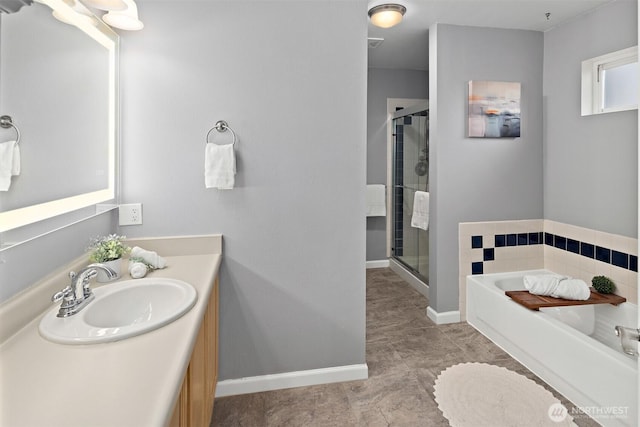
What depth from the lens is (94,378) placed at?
2.76 ft

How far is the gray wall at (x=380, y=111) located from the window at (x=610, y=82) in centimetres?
212

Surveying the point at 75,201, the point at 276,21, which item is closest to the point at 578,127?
the point at 276,21

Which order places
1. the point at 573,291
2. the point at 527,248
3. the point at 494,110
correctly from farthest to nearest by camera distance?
the point at 527,248, the point at 494,110, the point at 573,291

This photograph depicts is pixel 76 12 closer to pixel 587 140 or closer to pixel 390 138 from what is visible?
pixel 587 140

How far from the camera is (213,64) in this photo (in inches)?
77.2

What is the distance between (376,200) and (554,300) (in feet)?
7.94

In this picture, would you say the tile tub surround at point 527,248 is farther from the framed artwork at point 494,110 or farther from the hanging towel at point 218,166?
the hanging towel at point 218,166

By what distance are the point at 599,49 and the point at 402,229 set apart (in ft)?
8.11

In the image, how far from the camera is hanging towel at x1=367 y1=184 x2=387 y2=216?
4.63m

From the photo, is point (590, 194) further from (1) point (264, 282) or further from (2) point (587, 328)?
(1) point (264, 282)

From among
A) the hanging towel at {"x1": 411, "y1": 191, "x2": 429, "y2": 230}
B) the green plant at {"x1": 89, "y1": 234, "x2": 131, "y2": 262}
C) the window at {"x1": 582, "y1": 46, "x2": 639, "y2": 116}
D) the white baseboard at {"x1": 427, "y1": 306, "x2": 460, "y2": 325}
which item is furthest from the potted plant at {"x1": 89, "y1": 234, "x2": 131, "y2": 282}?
the window at {"x1": 582, "y1": 46, "x2": 639, "y2": 116}

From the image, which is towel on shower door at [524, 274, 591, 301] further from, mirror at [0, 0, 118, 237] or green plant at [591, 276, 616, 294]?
mirror at [0, 0, 118, 237]

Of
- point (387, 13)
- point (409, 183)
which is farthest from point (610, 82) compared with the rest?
point (409, 183)

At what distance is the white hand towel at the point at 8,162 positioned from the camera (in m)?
1.10
